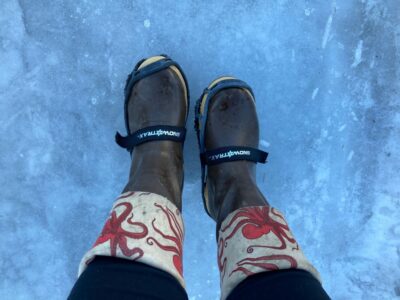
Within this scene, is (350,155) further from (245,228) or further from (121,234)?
(121,234)

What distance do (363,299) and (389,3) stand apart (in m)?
0.85

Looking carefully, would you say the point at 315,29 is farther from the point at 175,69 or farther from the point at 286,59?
the point at 175,69

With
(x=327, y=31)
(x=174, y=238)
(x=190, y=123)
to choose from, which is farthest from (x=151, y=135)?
(x=327, y=31)

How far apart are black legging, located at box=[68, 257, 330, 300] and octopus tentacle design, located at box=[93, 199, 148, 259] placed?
0.02m

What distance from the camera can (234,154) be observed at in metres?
0.94

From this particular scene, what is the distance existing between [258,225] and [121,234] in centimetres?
26

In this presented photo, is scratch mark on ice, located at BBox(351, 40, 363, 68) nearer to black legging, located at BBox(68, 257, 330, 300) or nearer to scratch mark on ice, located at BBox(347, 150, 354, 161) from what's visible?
scratch mark on ice, located at BBox(347, 150, 354, 161)

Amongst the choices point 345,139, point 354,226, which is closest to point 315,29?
point 345,139

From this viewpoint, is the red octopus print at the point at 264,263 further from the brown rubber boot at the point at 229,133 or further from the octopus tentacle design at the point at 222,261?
the brown rubber boot at the point at 229,133

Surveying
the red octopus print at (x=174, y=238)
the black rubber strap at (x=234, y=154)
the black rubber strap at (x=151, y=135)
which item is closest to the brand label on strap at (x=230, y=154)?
the black rubber strap at (x=234, y=154)

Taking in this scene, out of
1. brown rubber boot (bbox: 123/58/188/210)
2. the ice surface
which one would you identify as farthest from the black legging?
the ice surface

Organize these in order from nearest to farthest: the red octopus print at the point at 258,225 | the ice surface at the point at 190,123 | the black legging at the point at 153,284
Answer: the black legging at the point at 153,284 → the red octopus print at the point at 258,225 → the ice surface at the point at 190,123

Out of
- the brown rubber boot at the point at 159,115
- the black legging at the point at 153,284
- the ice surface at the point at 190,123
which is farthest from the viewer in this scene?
the ice surface at the point at 190,123

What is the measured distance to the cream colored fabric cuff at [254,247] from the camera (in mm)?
638
